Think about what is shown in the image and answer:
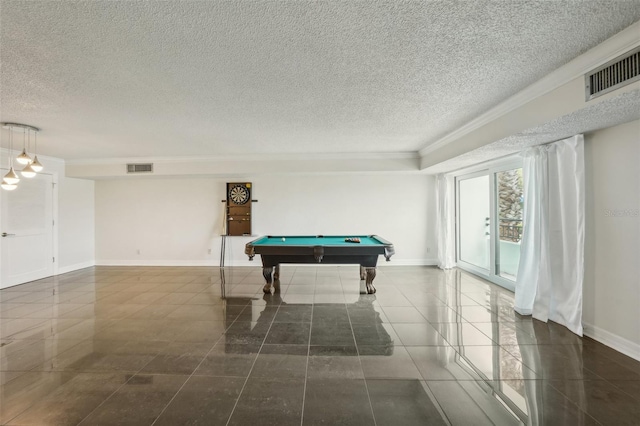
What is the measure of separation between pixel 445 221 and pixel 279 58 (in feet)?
17.3

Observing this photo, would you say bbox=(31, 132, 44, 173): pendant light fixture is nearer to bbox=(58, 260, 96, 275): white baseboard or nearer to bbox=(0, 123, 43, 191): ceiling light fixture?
bbox=(0, 123, 43, 191): ceiling light fixture

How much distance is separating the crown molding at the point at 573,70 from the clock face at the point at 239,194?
499cm

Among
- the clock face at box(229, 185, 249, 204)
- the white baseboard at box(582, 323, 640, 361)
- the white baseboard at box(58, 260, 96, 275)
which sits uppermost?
the clock face at box(229, 185, 249, 204)

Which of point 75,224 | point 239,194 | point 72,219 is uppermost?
point 239,194

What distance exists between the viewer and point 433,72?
2.48 meters

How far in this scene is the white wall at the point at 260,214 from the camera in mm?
6586

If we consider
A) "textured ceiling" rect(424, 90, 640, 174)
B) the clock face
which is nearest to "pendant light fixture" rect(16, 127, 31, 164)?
the clock face

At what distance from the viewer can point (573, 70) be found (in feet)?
7.54

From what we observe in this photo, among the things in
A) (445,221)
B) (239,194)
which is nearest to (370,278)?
(445,221)

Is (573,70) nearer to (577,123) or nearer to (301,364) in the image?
(577,123)

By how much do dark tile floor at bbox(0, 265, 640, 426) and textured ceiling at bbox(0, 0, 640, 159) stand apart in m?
2.61

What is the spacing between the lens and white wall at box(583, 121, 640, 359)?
2.57 metres

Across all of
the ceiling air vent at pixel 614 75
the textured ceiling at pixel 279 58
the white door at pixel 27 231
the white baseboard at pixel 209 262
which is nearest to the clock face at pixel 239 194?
the white baseboard at pixel 209 262

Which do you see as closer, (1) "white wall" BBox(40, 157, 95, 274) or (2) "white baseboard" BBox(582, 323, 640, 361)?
(2) "white baseboard" BBox(582, 323, 640, 361)
